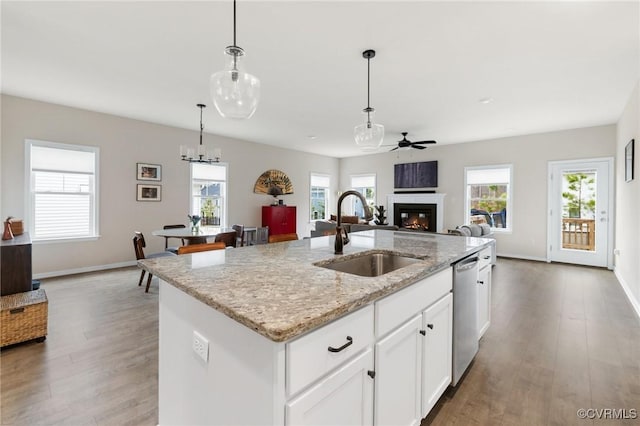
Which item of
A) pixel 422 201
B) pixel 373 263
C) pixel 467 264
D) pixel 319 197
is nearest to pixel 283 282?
pixel 373 263

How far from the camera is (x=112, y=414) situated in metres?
1.72

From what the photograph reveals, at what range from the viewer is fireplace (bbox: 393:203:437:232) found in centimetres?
758

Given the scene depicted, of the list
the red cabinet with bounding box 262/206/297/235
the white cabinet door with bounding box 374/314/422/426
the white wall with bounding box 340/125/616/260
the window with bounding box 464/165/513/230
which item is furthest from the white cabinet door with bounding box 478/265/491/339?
the red cabinet with bounding box 262/206/297/235

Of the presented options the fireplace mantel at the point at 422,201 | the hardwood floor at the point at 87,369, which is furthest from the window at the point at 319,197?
the hardwood floor at the point at 87,369

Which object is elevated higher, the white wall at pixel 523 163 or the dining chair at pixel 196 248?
the white wall at pixel 523 163

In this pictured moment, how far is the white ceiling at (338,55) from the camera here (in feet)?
7.59

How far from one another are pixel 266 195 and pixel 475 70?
547 centimetres

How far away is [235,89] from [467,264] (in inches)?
76.0

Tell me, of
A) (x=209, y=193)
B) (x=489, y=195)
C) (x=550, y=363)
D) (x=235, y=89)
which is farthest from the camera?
(x=489, y=195)

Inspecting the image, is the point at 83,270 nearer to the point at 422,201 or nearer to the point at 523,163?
the point at 422,201

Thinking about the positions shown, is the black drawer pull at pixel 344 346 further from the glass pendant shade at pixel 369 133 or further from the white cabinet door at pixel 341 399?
the glass pendant shade at pixel 369 133

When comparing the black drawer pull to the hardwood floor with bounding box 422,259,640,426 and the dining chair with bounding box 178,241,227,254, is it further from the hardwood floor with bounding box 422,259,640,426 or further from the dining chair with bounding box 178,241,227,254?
the dining chair with bounding box 178,241,227,254

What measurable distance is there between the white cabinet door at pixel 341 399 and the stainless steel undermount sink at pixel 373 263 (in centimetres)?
79

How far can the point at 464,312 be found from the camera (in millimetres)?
1957
